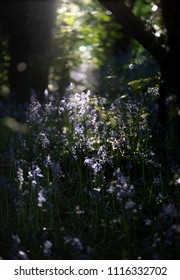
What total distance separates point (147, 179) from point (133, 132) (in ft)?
2.31

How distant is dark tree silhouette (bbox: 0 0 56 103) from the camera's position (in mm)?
9844

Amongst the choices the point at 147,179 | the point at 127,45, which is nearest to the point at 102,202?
the point at 147,179

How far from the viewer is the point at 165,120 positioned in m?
5.53

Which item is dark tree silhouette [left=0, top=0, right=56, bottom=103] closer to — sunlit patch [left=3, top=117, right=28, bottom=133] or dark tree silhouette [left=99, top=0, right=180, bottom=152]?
sunlit patch [left=3, top=117, right=28, bottom=133]

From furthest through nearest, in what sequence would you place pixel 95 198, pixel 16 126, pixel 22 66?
pixel 22 66 → pixel 16 126 → pixel 95 198

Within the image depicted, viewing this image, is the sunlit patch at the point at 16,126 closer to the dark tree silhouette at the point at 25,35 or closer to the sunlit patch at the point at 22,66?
the dark tree silhouette at the point at 25,35

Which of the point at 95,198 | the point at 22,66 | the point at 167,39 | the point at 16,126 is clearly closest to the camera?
the point at 167,39

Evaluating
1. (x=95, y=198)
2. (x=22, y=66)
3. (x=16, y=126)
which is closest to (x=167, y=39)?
(x=95, y=198)

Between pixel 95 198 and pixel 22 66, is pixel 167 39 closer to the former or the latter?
pixel 95 198

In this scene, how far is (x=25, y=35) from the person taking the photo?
390 inches

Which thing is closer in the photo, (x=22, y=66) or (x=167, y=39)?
(x=167, y=39)

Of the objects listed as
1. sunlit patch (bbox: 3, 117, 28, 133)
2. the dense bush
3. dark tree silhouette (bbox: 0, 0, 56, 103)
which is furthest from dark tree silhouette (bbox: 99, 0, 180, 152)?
dark tree silhouette (bbox: 0, 0, 56, 103)

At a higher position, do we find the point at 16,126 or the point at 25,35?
the point at 25,35

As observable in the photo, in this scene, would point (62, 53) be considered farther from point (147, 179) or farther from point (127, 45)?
point (127, 45)
